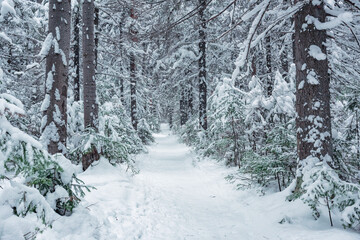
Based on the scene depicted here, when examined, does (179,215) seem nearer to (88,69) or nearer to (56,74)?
(56,74)

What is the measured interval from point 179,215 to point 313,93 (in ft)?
12.9

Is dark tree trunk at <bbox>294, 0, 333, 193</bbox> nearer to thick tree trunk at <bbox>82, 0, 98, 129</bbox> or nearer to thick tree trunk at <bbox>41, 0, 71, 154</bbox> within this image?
thick tree trunk at <bbox>41, 0, 71, 154</bbox>

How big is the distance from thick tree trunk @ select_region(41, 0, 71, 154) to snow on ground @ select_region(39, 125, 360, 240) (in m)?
1.44

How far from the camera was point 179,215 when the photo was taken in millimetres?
5668

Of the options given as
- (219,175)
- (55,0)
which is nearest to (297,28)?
(55,0)

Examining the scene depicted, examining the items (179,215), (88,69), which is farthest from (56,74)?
(179,215)

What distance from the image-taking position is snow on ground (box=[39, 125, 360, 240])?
400 centimetres

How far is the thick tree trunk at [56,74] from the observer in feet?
15.5

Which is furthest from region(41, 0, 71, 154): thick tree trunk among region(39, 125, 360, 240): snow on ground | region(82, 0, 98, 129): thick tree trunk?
region(82, 0, 98, 129): thick tree trunk

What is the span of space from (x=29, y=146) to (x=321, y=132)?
196 inches

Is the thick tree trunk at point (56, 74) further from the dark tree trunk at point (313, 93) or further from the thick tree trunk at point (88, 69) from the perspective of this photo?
the dark tree trunk at point (313, 93)

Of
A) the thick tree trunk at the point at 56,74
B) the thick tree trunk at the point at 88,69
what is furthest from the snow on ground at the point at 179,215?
the thick tree trunk at the point at 88,69

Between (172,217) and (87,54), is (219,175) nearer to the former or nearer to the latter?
(172,217)

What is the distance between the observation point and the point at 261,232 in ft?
15.3
